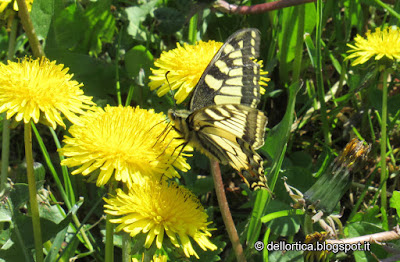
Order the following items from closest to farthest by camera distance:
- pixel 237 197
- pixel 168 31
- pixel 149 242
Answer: pixel 149 242
pixel 237 197
pixel 168 31

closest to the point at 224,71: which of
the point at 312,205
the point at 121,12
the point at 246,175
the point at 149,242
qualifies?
the point at 246,175

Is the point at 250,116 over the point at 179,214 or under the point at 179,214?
over

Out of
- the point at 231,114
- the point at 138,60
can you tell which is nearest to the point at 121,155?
the point at 231,114

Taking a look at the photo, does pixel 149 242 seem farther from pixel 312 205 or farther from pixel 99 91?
pixel 99 91

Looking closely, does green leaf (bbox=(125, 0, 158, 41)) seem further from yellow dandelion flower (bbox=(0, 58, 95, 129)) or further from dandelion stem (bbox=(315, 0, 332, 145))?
yellow dandelion flower (bbox=(0, 58, 95, 129))

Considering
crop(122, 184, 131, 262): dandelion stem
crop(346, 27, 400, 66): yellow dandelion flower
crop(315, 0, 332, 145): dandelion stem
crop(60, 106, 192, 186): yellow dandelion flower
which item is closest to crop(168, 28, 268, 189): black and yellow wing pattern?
crop(60, 106, 192, 186): yellow dandelion flower

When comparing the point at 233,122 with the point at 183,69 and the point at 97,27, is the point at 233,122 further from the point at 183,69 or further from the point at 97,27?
the point at 97,27
